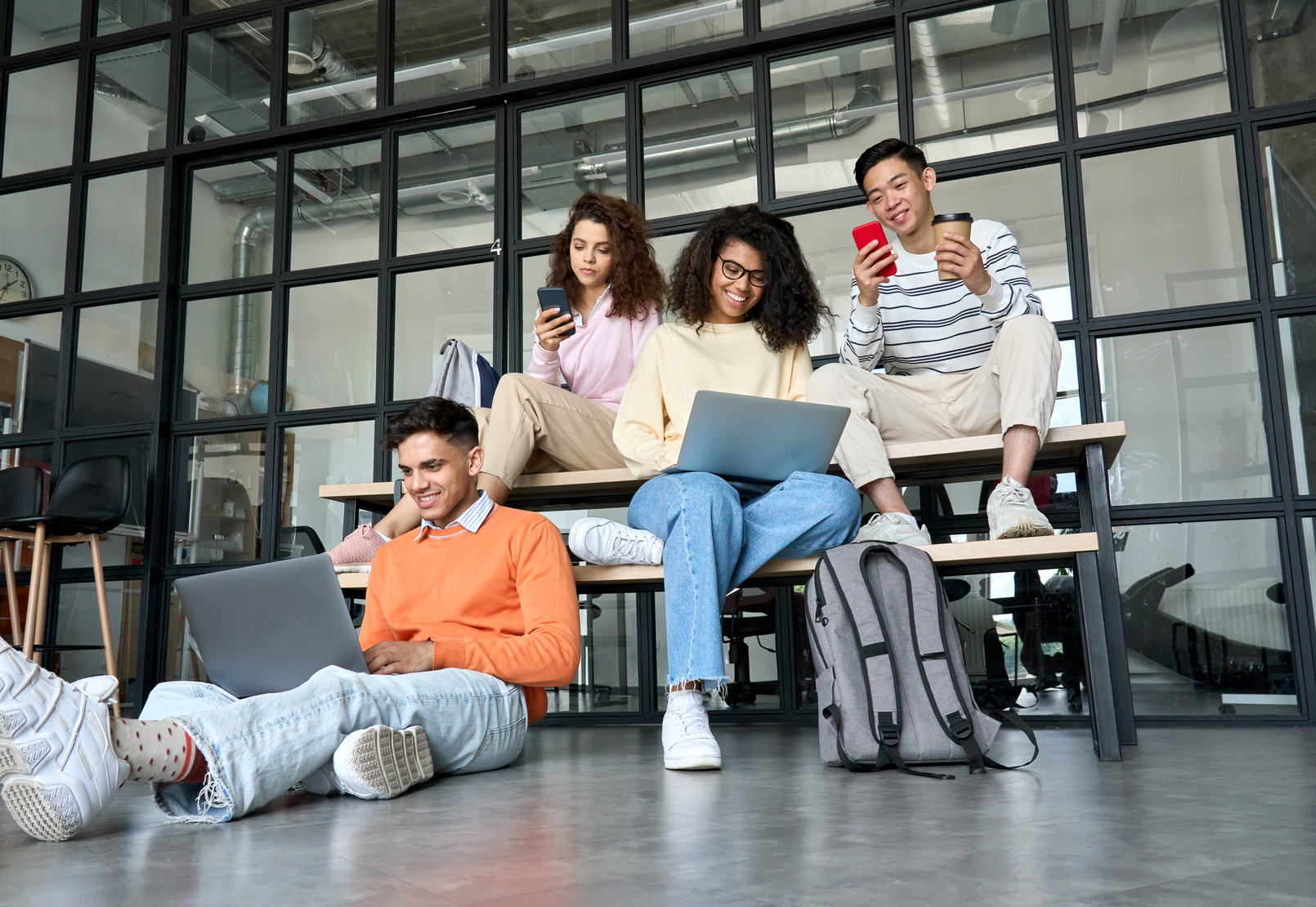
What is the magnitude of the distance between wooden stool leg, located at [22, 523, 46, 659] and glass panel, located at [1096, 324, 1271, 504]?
326 cm

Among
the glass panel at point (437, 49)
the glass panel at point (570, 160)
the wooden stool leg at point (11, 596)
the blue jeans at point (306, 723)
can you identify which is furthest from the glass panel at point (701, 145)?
the wooden stool leg at point (11, 596)

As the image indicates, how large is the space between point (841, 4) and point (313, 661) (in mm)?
2586

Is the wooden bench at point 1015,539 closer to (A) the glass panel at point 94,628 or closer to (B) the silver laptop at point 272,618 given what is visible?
(B) the silver laptop at point 272,618

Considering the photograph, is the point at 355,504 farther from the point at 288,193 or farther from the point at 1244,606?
the point at 1244,606

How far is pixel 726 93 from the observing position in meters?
3.32

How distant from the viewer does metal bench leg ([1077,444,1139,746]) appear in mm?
2152

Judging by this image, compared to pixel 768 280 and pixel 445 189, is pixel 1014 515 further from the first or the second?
pixel 445 189

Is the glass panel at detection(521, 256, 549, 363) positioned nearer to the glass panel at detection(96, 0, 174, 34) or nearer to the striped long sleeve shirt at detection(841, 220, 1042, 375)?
the striped long sleeve shirt at detection(841, 220, 1042, 375)

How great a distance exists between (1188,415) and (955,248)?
1021 millimetres

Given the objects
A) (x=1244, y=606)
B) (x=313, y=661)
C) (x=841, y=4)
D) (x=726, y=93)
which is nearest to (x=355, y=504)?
(x=313, y=661)

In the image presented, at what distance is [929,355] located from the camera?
8.20 feet

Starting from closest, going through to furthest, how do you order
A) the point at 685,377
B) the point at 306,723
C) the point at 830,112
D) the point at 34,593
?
1. the point at 306,723
2. the point at 685,377
3. the point at 830,112
4. the point at 34,593

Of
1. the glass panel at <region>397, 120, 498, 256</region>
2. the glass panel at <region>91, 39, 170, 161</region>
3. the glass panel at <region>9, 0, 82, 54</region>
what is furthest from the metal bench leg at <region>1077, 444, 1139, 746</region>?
the glass panel at <region>9, 0, 82, 54</region>

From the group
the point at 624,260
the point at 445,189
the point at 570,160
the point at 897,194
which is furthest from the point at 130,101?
the point at 897,194
